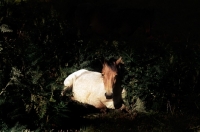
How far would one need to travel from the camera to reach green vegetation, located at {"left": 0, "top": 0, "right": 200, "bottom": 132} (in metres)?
5.96

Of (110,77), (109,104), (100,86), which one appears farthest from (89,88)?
(110,77)

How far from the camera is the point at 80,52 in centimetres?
868

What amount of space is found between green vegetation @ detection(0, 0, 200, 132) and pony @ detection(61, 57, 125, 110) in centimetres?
18

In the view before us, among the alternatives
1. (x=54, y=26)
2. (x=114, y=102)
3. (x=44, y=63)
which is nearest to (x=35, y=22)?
(x=54, y=26)

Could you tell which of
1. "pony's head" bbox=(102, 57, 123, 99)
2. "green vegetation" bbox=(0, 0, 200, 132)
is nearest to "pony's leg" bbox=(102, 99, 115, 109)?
"green vegetation" bbox=(0, 0, 200, 132)

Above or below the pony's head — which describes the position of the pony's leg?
below

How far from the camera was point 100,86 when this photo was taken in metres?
7.10

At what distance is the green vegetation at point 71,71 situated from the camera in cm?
596

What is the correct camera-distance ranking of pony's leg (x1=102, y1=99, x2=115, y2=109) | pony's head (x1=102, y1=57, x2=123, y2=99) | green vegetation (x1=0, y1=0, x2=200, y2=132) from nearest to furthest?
green vegetation (x1=0, y1=0, x2=200, y2=132), pony's head (x1=102, y1=57, x2=123, y2=99), pony's leg (x1=102, y1=99, x2=115, y2=109)

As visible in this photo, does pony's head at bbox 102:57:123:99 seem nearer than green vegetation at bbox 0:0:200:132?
No

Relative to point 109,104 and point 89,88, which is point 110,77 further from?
point 89,88

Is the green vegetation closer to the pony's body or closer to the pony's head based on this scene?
the pony's body

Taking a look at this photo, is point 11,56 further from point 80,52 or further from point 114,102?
point 114,102

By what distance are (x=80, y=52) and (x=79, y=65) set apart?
1.12 ft
